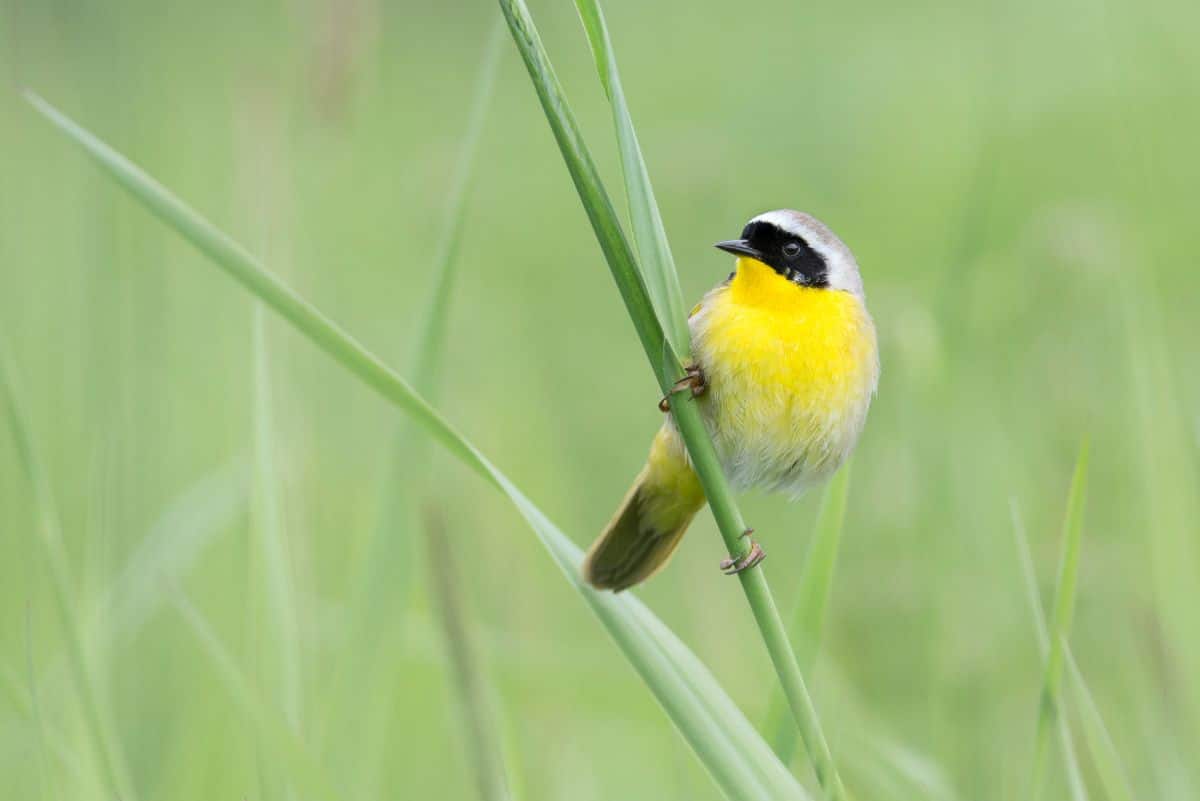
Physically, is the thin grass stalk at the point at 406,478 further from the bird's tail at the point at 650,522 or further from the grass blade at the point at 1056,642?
the grass blade at the point at 1056,642

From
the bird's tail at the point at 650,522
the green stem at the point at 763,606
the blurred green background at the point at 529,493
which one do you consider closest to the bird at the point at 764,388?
the bird's tail at the point at 650,522

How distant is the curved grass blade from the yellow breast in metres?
0.79

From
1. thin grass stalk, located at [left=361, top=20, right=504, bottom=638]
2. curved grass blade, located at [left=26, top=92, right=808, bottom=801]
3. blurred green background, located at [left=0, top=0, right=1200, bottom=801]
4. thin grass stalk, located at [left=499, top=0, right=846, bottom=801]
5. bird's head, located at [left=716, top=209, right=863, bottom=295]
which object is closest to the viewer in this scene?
thin grass stalk, located at [left=499, top=0, right=846, bottom=801]

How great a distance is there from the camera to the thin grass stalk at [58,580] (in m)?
1.89

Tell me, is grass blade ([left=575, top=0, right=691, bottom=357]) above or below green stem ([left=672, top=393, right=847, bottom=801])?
above

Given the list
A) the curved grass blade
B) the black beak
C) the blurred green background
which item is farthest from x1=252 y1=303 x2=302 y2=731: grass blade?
the black beak

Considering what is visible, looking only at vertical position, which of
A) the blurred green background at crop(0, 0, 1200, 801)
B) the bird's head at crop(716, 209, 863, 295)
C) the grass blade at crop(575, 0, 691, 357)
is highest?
the grass blade at crop(575, 0, 691, 357)

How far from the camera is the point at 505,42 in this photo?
2215 millimetres

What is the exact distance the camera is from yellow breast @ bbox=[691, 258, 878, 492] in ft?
8.59


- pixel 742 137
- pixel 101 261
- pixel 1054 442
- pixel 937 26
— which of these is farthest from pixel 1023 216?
pixel 101 261

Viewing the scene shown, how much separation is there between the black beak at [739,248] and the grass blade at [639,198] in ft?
3.24

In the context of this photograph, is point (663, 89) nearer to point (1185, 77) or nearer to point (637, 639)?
point (1185, 77)

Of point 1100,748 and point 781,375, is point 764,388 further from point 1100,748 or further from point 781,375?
point 1100,748

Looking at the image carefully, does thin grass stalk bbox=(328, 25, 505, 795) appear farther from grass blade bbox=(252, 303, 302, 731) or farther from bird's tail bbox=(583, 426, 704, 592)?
bird's tail bbox=(583, 426, 704, 592)
